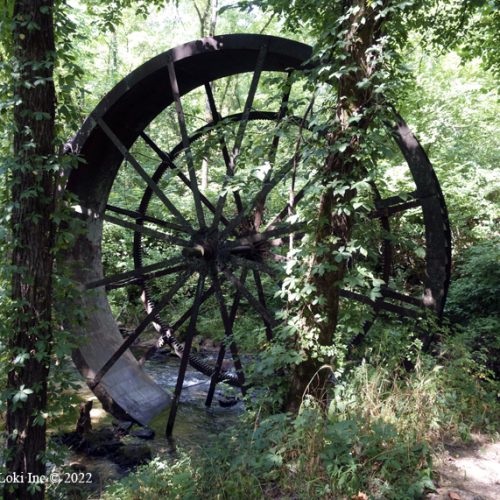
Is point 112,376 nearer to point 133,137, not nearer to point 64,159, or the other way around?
point 133,137

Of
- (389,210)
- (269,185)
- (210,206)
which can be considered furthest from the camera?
(210,206)

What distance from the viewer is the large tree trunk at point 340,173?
11.1ft

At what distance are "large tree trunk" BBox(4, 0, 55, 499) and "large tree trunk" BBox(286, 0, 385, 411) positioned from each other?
1.91 m

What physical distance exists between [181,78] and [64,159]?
280 cm

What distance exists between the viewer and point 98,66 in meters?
18.5

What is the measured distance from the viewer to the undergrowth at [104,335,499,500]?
277cm

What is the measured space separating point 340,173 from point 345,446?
1732 millimetres

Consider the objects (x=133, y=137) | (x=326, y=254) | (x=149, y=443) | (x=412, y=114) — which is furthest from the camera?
(x=412, y=114)

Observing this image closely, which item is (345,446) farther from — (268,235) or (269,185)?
(268,235)

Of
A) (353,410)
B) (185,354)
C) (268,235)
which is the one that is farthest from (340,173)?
(185,354)

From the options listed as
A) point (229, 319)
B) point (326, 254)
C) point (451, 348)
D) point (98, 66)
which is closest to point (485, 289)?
point (451, 348)

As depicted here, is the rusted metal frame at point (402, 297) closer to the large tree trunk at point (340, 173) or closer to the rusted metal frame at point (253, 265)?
the rusted metal frame at point (253, 265)

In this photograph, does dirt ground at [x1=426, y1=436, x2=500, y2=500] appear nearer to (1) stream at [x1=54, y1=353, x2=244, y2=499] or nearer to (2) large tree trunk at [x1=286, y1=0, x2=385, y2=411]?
(2) large tree trunk at [x1=286, y1=0, x2=385, y2=411]

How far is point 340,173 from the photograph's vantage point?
11.3ft
